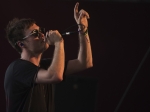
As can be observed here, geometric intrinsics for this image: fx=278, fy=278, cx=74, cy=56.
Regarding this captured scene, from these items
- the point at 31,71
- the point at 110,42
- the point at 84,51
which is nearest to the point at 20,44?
the point at 31,71

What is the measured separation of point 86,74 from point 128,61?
47 centimetres

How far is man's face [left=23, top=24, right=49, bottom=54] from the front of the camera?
157 centimetres

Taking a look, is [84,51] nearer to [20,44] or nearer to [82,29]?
[82,29]

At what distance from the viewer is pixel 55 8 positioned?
2867 mm

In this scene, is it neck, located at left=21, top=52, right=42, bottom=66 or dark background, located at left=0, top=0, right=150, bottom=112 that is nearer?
neck, located at left=21, top=52, right=42, bottom=66

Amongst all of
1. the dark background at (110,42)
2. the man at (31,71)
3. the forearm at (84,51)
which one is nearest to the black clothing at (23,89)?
the man at (31,71)

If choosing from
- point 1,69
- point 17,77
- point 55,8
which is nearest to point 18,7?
point 55,8

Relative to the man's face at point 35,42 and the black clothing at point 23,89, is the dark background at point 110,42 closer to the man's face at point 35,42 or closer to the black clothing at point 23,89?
the man's face at point 35,42

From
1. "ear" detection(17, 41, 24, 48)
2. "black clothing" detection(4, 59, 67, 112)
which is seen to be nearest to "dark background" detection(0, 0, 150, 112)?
"ear" detection(17, 41, 24, 48)

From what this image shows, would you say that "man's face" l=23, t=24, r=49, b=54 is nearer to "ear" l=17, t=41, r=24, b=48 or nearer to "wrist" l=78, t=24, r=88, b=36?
"ear" l=17, t=41, r=24, b=48

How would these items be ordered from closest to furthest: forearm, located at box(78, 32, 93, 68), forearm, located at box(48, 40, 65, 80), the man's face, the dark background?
forearm, located at box(48, 40, 65, 80) → the man's face → forearm, located at box(78, 32, 93, 68) → the dark background

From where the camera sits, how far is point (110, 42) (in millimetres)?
2959

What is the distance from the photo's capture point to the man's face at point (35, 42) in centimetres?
157

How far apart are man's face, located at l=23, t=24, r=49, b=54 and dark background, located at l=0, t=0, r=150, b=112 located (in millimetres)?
1266
